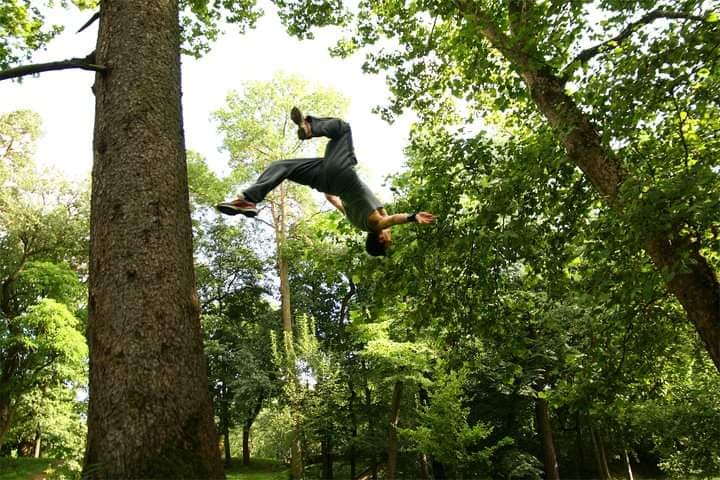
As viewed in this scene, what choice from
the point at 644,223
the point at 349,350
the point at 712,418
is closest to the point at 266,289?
the point at 349,350

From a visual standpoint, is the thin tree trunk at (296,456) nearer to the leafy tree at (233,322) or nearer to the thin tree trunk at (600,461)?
the leafy tree at (233,322)

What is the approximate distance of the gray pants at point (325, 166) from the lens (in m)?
3.79

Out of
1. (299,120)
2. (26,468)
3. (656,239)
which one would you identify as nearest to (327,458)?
(26,468)

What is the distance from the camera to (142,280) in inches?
114

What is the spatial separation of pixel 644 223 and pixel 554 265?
2.72 meters

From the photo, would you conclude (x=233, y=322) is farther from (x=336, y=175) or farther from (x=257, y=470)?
(x=336, y=175)

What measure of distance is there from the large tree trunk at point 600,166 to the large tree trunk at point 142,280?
3.85m

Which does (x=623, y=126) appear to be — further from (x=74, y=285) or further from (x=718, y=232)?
(x=74, y=285)

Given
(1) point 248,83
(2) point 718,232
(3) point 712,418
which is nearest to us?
(2) point 718,232

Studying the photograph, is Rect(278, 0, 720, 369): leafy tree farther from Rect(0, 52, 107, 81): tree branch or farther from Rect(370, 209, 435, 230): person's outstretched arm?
Rect(0, 52, 107, 81): tree branch

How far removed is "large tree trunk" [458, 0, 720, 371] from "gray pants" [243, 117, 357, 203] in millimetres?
2728

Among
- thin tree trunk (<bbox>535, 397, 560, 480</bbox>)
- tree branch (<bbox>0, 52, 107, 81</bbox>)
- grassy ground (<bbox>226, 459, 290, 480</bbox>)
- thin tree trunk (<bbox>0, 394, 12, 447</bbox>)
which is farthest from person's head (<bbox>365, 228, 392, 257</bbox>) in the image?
grassy ground (<bbox>226, 459, 290, 480</bbox>)

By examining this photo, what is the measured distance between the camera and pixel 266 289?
33.0 meters

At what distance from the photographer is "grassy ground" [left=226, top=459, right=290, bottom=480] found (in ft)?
89.4
